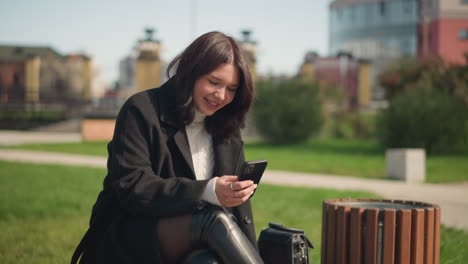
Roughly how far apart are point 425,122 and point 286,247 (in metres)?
13.9

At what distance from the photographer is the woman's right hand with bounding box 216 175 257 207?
8.61ft

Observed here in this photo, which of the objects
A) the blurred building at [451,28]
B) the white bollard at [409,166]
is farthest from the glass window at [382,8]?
the white bollard at [409,166]

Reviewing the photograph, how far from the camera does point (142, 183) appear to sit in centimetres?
264

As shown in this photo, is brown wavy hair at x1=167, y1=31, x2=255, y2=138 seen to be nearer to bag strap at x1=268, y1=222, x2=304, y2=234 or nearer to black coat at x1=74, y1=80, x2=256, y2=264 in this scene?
black coat at x1=74, y1=80, x2=256, y2=264

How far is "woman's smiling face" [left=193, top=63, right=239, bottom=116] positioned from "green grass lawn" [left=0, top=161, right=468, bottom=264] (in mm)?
2034

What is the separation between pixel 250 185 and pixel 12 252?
107 inches

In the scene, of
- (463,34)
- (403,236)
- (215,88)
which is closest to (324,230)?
(403,236)

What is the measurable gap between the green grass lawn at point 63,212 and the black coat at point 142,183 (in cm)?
180

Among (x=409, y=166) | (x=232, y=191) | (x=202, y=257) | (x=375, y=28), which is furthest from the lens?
(x=375, y=28)

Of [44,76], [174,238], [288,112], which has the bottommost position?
[44,76]

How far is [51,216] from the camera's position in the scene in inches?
251

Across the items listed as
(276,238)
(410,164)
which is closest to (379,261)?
(276,238)

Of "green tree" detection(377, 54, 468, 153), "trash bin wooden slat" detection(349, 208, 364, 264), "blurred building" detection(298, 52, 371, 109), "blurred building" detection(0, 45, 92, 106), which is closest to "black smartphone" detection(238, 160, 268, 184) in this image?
"trash bin wooden slat" detection(349, 208, 364, 264)

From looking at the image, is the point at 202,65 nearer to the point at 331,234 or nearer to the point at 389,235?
the point at 331,234
